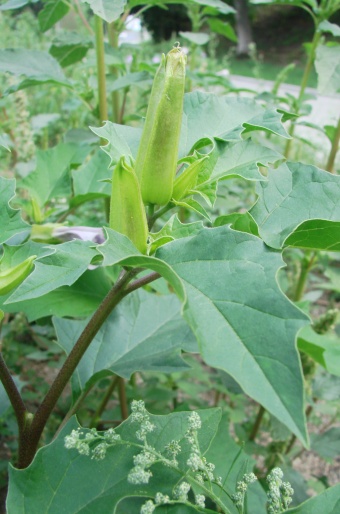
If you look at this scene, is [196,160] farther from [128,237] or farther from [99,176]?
[99,176]

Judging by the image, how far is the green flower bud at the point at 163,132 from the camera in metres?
A: 0.54

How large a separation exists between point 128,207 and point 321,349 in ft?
1.38

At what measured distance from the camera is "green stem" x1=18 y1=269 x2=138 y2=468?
1.95ft

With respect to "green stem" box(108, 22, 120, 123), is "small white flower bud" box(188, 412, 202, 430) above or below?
below

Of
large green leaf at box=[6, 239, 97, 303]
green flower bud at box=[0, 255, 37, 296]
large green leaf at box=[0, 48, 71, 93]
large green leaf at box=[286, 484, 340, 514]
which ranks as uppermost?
large green leaf at box=[0, 48, 71, 93]

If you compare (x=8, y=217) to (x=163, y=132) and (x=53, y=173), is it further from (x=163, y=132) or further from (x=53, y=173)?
(x=53, y=173)

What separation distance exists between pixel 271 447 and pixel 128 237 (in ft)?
2.81

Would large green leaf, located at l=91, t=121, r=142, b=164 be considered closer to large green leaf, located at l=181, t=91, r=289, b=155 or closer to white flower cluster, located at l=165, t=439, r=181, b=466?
large green leaf, located at l=181, t=91, r=289, b=155

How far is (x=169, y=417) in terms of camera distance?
611mm

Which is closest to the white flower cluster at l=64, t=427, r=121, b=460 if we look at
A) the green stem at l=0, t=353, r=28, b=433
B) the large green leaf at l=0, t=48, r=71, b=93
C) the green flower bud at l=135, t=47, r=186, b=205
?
the green stem at l=0, t=353, r=28, b=433

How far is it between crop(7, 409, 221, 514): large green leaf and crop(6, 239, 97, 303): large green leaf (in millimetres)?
194

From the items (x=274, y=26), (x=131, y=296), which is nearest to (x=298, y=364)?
(x=131, y=296)

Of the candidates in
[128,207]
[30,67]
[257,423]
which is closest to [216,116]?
[128,207]

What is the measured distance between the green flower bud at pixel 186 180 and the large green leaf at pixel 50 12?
96 cm
